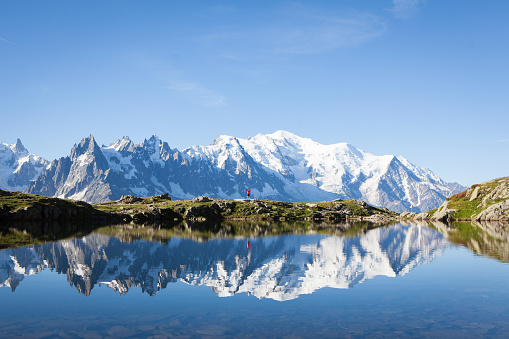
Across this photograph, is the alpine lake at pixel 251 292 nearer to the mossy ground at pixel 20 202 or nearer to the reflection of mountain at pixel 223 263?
the reflection of mountain at pixel 223 263

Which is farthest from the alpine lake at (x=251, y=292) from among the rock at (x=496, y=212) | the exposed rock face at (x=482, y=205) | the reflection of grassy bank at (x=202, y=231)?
the exposed rock face at (x=482, y=205)

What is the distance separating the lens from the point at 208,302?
131 ft

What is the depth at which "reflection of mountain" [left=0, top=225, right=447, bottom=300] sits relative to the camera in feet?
159

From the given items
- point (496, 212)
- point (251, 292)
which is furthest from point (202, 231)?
point (496, 212)

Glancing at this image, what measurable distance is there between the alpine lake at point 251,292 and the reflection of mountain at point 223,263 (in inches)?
6.7

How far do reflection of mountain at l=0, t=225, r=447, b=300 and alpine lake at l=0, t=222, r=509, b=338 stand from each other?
17 centimetres

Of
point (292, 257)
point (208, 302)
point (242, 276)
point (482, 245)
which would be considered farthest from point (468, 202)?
point (208, 302)

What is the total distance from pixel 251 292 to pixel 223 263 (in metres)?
19.6

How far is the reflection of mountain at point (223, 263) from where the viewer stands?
48.4 m

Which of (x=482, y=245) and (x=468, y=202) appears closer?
(x=482, y=245)

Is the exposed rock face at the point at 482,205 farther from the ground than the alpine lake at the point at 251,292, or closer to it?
farther from the ground

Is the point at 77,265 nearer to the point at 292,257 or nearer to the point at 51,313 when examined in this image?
the point at 51,313

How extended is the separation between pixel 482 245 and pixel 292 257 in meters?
37.6

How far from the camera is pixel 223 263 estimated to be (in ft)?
207
